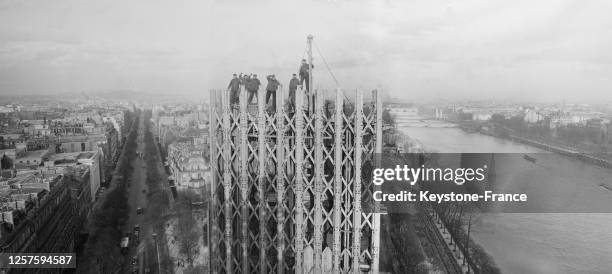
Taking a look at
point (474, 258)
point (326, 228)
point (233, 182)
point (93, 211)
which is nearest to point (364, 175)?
point (326, 228)

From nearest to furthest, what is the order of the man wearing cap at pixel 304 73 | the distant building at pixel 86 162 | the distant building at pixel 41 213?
the man wearing cap at pixel 304 73, the distant building at pixel 41 213, the distant building at pixel 86 162

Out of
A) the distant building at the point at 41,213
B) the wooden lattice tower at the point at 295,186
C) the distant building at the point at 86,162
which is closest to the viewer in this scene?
the wooden lattice tower at the point at 295,186

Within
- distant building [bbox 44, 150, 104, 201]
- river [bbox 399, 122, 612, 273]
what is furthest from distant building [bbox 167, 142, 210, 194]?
river [bbox 399, 122, 612, 273]

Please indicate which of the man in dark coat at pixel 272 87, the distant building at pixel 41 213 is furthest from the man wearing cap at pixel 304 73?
the distant building at pixel 41 213

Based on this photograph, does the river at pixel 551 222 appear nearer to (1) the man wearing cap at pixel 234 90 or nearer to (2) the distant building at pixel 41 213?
(1) the man wearing cap at pixel 234 90

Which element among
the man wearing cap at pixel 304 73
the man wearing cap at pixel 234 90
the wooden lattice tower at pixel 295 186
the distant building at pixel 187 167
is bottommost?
the distant building at pixel 187 167

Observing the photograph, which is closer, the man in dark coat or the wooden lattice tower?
the wooden lattice tower

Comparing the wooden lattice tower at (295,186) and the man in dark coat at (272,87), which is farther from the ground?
the man in dark coat at (272,87)

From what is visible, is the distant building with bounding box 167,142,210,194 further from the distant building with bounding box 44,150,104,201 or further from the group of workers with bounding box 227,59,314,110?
the group of workers with bounding box 227,59,314,110
